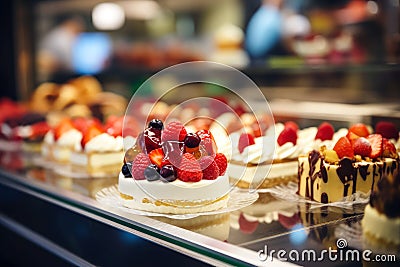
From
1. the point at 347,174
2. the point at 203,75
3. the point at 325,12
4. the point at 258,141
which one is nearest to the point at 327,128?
the point at 258,141

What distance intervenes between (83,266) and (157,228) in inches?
19.4

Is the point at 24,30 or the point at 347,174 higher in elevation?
the point at 24,30

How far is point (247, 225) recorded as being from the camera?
1966mm

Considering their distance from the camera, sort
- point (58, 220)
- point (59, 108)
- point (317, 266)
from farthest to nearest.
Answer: point (59, 108) → point (58, 220) → point (317, 266)

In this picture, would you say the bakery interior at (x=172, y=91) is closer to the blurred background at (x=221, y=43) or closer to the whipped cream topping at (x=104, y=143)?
the blurred background at (x=221, y=43)

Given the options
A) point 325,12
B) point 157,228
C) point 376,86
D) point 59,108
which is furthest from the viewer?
point 325,12

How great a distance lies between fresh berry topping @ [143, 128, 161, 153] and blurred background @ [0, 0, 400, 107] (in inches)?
67.7

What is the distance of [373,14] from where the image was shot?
5.56 metres

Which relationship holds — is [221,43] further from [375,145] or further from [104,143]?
[375,145]

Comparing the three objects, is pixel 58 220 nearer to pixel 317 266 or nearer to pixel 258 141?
pixel 258 141

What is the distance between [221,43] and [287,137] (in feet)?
11.0

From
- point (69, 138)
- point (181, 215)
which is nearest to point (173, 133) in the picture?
point (181, 215)

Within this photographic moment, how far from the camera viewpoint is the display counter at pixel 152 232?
5.58ft

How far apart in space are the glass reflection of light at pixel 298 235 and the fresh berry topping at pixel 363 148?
451 mm
